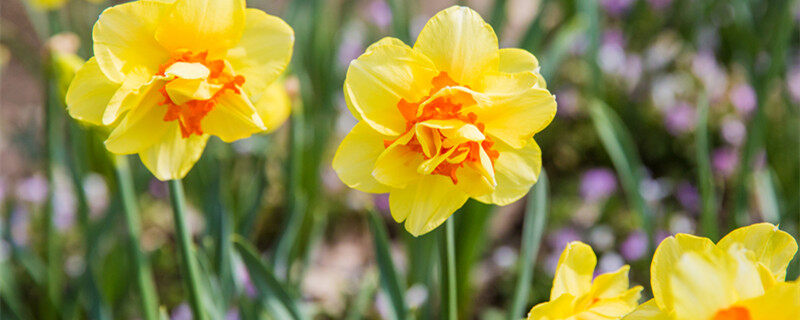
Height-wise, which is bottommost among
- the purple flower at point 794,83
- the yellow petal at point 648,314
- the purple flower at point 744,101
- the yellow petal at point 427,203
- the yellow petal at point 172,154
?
the purple flower at point 744,101

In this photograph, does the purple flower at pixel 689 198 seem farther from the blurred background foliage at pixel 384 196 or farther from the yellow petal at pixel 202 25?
the yellow petal at pixel 202 25

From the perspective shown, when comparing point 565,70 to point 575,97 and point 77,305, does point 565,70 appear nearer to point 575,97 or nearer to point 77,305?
point 575,97

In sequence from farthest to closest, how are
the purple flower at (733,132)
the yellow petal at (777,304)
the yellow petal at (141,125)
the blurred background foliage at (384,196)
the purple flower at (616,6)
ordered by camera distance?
the purple flower at (616,6) < the purple flower at (733,132) < the blurred background foliage at (384,196) < the yellow petal at (141,125) < the yellow petal at (777,304)

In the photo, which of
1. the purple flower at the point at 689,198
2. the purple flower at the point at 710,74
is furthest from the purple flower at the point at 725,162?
the purple flower at the point at 710,74

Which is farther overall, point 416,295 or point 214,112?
point 416,295

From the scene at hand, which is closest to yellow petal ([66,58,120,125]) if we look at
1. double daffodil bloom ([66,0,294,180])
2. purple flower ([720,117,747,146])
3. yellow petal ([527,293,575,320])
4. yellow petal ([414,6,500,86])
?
double daffodil bloom ([66,0,294,180])

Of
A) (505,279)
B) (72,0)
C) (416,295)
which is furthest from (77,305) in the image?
(72,0)
